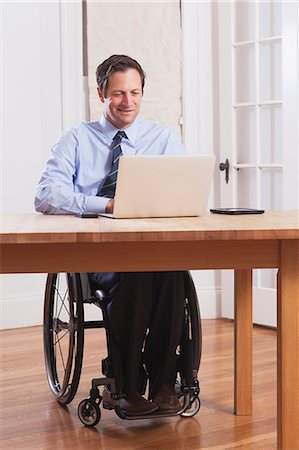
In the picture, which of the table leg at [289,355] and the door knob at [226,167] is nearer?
the table leg at [289,355]

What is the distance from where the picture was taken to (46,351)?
347cm

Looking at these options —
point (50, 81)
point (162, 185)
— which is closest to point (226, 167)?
point (50, 81)

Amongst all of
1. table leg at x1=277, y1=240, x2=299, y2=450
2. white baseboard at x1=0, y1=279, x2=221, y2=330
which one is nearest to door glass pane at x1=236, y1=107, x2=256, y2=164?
white baseboard at x1=0, y1=279, x2=221, y2=330

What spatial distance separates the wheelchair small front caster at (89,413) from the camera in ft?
9.94

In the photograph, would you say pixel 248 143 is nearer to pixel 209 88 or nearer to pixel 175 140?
pixel 209 88

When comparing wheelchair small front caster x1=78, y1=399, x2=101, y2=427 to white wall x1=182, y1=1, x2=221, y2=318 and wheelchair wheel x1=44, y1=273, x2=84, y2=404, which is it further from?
white wall x1=182, y1=1, x2=221, y2=318

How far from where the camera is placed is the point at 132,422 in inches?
122

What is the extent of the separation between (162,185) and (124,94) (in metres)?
0.66

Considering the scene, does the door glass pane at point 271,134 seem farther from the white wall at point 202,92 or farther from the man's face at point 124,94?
the man's face at point 124,94

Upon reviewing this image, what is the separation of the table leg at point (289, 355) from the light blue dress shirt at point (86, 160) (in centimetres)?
84

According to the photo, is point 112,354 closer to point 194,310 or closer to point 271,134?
point 194,310

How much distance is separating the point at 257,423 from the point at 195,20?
2.85m

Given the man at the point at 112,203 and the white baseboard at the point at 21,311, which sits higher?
the man at the point at 112,203

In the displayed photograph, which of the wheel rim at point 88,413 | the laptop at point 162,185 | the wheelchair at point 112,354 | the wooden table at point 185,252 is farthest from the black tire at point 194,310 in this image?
the wooden table at point 185,252
